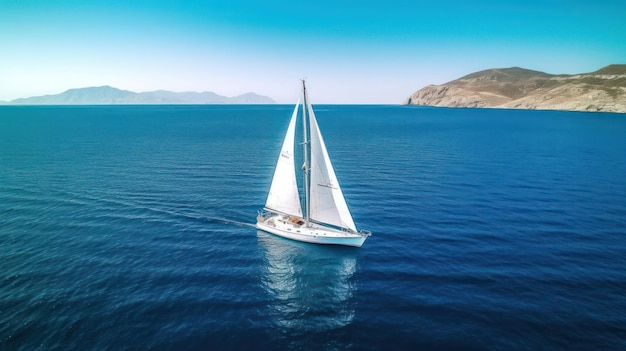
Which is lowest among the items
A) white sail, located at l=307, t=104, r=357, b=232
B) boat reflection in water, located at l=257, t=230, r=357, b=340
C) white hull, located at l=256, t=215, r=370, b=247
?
boat reflection in water, located at l=257, t=230, r=357, b=340

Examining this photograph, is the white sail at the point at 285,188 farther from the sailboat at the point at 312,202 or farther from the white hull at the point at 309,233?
the white hull at the point at 309,233

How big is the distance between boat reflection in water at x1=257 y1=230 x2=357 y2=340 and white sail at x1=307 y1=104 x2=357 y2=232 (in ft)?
13.3

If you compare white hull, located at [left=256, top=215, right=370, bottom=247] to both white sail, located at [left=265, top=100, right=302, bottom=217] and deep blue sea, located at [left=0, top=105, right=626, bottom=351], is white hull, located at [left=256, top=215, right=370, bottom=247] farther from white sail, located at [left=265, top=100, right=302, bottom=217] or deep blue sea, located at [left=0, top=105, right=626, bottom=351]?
white sail, located at [left=265, top=100, right=302, bottom=217]

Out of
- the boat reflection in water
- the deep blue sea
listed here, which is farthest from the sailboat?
the deep blue sea

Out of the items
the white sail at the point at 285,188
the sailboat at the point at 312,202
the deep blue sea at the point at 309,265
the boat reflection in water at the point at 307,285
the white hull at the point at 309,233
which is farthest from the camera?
the white sail at the point at 285,188

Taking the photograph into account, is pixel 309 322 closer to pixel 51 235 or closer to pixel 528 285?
pixel 528 285

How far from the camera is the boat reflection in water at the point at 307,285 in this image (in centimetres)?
2861

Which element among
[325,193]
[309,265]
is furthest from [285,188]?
[309,265]

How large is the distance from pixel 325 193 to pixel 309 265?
10063 mm

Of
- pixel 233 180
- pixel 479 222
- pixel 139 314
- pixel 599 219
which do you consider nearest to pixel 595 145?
pixel 599 219

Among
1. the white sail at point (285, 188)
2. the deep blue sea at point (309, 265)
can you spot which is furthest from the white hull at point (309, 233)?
the white sail at point (285, 188)

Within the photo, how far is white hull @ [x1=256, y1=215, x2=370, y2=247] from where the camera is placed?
136 feet

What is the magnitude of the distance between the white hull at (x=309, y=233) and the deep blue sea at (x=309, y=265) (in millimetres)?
1199

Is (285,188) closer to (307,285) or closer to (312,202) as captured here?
(312,202)
